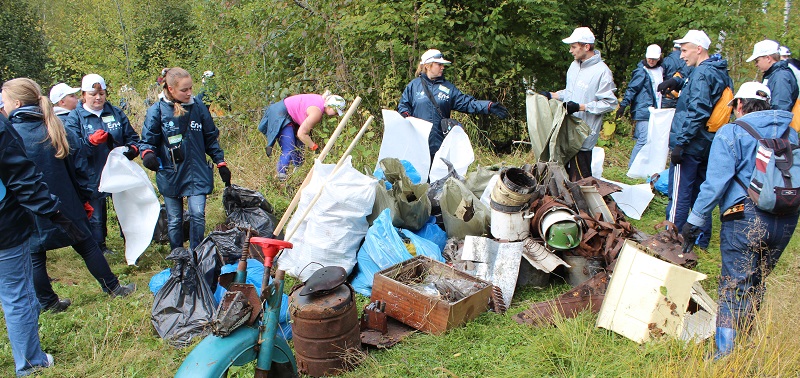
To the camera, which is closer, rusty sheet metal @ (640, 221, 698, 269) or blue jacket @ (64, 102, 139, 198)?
rusty sheet metal @ (640, 221, 698, 269)

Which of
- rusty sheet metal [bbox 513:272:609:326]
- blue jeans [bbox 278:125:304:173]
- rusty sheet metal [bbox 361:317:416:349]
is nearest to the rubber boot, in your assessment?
rusty sheet metal [bbox 513:272:609:326]

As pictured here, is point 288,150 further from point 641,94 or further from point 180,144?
point 641,94

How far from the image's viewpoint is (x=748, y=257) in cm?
297

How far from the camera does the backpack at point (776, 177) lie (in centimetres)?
285

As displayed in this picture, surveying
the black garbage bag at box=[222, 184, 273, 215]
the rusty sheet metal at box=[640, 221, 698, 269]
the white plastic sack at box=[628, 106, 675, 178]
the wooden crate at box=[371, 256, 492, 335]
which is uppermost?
the black garbage bag at box=[222, 184, 273, 215]

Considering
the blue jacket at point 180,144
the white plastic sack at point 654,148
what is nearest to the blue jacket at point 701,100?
the white plastic sack at point 654,148

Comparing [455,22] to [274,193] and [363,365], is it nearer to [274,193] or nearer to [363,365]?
[274,193]

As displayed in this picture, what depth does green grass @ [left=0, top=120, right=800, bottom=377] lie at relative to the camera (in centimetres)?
264

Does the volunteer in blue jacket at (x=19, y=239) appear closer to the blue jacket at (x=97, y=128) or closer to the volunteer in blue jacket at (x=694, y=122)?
the blue jacket at (x=97, y=128)

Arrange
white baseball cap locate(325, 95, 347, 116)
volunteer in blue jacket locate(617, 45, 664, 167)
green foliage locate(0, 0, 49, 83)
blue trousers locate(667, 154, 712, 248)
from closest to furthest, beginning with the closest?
blue trousers locate(667, 154, 712, 248) < white baseball cap locate(325, 95, 347, 116) < volunteer in blue jacket locate(617, 45, 664, 167) < green foliage locate(0, 0, 49, 83)

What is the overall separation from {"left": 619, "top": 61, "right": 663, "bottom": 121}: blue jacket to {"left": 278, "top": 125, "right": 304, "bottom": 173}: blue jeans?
465cm

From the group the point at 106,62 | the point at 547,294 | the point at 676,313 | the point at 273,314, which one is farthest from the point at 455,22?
the point at 106,62

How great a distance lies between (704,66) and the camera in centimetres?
431

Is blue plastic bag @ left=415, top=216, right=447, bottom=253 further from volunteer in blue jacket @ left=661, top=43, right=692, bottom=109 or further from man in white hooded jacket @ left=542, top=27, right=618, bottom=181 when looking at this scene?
volunteer in blue jacket @ left=661, top=43, right=692, bottom=109
